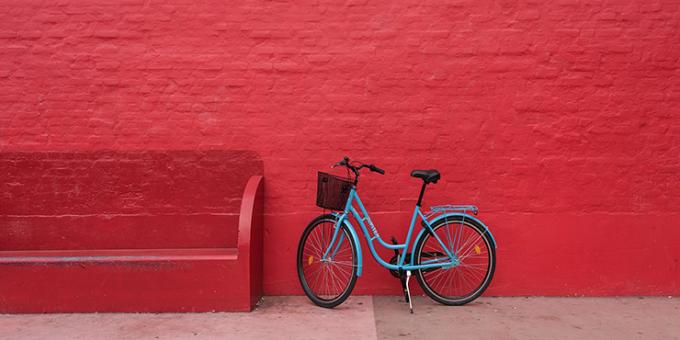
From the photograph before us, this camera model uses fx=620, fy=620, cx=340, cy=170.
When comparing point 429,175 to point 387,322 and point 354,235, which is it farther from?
point 387,322

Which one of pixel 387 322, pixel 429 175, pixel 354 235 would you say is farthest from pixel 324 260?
pixel 429 175

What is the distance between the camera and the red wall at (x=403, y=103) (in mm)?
5672

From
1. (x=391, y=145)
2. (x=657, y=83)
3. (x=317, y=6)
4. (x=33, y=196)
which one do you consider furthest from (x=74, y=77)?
(x=657, y=83)

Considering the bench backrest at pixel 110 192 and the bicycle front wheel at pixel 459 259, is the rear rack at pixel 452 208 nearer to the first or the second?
the bicycle front wheel at pixel 459 259

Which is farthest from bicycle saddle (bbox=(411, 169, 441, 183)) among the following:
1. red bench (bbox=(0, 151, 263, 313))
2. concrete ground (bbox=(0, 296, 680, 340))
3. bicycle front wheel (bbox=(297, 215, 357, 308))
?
red bench (bbox=(0, 151, 263, 313))

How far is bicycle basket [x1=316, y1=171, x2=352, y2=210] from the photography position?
5219 millimetres

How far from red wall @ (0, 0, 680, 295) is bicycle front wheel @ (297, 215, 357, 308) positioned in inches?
7.6

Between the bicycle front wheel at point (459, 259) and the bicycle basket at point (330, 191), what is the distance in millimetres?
780

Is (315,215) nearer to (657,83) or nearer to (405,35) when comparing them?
(405,35)

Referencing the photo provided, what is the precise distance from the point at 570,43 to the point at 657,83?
877mm

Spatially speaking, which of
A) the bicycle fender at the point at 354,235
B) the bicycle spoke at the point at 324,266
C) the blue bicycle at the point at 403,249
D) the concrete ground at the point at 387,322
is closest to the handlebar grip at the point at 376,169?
the blue bicycle at the point at 403,249

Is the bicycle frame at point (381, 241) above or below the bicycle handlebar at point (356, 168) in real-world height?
below

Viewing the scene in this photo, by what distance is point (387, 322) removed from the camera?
4.88 m

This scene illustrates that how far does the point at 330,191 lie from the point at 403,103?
1.13 meters
